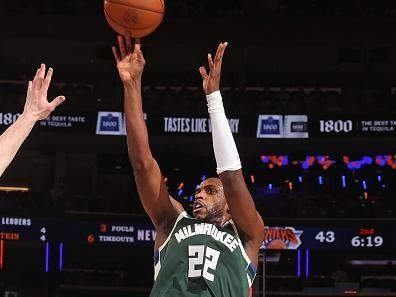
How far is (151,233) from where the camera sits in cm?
1512

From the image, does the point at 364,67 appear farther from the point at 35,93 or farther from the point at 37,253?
the point at 35,93

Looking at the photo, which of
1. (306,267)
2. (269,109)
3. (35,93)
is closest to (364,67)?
(269,109)

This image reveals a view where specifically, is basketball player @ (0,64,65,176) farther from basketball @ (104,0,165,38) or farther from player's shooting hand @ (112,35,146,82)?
basketball @ (104,0,165,38)

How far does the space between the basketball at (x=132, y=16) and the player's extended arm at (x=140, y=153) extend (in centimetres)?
54

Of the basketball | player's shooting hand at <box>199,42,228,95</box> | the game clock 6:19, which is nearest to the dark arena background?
the game clock 6:19

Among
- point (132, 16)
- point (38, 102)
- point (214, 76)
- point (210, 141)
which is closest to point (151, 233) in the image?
point (210, 141)

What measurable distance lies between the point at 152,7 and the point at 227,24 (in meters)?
12.4

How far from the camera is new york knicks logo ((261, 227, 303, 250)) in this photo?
14680 millimetres

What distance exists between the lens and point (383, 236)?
48.5 feet

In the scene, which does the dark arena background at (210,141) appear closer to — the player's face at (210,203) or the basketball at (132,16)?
the basketball at (132,16)

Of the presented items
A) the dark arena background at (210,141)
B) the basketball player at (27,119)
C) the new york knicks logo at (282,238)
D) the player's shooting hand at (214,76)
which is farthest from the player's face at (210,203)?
the new york knicks logo at (282,238)

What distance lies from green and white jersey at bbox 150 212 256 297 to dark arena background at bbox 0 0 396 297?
33.5ft

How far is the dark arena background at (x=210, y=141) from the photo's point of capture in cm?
1504

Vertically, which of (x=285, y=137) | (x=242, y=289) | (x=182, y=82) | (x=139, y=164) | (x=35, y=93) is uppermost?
(x=182, y=82)
